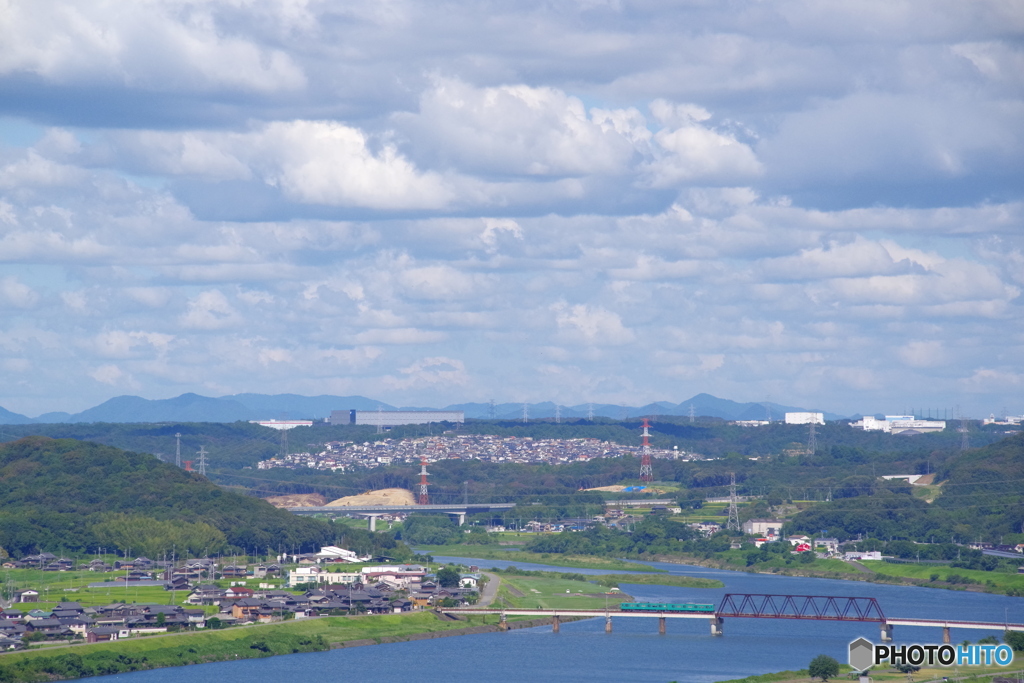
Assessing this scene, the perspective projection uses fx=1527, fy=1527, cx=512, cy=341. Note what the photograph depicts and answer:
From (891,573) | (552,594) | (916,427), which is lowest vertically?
(552,594)

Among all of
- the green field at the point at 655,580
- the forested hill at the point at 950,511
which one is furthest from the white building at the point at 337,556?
the forested hill at the point at 950,511

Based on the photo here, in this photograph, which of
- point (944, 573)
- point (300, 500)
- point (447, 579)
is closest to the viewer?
point (447, 579)

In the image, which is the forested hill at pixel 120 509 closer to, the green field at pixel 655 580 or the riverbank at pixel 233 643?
the green field at pixel 655 580

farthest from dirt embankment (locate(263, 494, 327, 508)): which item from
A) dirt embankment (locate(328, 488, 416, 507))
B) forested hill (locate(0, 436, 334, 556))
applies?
forested hill (locate(0, 436, 334, 556))

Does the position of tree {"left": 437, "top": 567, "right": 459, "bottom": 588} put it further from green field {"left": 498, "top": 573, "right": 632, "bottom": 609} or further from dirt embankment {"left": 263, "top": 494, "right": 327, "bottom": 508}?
dirt embankment {"left": 263, "top": 494, "right": 327, "bottom": 508}

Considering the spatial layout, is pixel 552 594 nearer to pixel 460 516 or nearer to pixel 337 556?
pixel 337 556

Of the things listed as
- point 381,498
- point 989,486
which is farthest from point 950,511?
point 381,498
